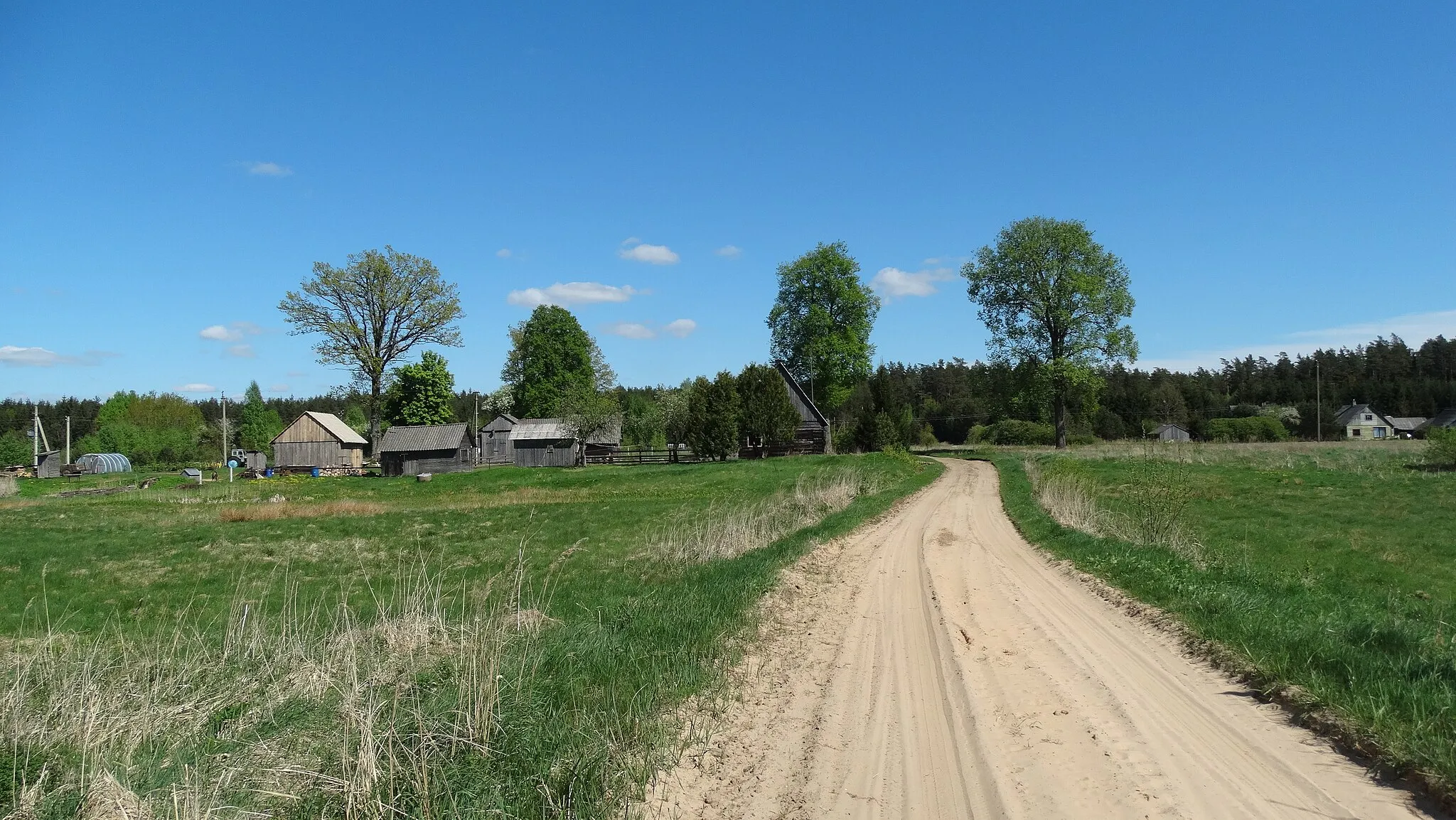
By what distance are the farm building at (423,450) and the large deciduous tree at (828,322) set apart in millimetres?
30347

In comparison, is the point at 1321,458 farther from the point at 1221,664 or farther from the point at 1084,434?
the point at 1221,664

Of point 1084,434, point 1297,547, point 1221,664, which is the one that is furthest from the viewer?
point 1084,434

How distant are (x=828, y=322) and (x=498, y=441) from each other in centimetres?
3385

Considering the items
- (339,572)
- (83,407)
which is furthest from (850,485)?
(83,407)

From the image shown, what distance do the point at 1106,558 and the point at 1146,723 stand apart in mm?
8070

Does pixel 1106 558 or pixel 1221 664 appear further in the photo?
pixel 1106 558

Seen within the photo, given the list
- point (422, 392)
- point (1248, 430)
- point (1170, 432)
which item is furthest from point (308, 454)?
point (1170, 432)

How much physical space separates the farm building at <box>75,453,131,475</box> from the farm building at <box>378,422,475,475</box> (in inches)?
1137

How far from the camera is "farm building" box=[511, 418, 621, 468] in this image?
207 ft

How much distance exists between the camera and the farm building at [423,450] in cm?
6000

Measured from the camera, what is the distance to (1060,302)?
58312 mm

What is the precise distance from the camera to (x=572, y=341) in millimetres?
82688

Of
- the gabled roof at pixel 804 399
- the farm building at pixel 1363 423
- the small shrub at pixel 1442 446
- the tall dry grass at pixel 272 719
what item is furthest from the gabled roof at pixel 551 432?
the farm building at pixel 1363 423

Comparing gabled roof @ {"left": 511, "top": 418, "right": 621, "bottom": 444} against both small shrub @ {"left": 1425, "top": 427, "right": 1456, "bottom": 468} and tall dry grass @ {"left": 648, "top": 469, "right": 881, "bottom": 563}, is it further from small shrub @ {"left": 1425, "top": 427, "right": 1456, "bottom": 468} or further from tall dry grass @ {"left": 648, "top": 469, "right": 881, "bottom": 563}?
small shrub @ {"left": 1425, "top": 427, "right": 1456, "bottom": 468}
